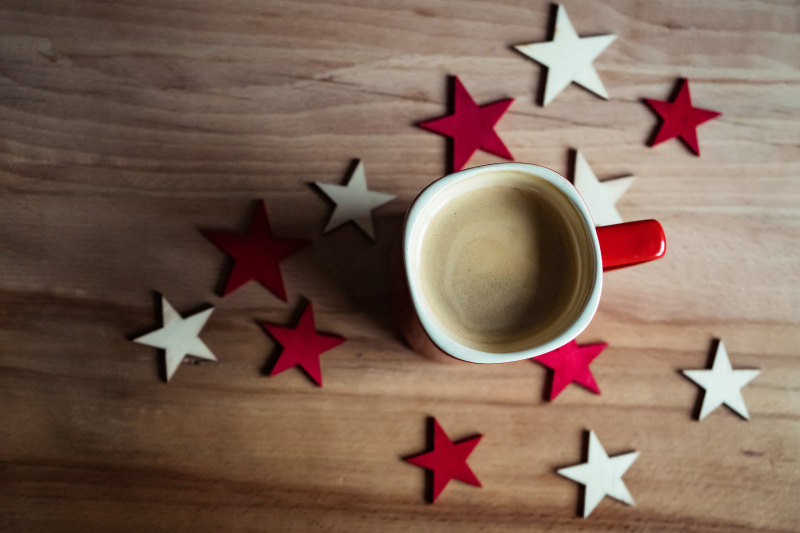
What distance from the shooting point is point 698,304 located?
0.51 m

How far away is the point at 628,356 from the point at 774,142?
0.77ft

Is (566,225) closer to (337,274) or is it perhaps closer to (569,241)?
(569,241)

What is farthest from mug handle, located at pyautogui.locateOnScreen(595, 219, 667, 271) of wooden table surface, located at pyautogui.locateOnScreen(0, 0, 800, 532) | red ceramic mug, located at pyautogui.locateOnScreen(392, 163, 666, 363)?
wooden table surface, located at pyautogui.locateOnScreen(0, 0, 800, 532)

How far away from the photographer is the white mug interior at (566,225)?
Result: 0.37 metres

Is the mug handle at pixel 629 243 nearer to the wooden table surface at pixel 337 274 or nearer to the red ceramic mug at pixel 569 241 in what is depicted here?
the red ceramic mug at pixel 569 241

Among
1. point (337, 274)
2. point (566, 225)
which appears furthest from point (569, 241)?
point (337, 274)

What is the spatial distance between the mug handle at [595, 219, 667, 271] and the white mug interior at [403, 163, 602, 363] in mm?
10

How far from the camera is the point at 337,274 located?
1.61 feet

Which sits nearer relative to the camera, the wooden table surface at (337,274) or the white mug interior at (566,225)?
the white mug interior at (566,225)

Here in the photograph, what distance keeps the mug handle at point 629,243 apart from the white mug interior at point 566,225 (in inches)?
0.4

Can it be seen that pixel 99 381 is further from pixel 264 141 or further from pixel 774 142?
pixel 774 142

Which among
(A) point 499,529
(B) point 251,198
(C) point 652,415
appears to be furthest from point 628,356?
(B) point 251,198

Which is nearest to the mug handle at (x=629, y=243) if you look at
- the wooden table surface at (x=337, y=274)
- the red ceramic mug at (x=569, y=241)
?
the red ceramic mug at (x=569, y=241)

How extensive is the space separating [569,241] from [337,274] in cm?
19
